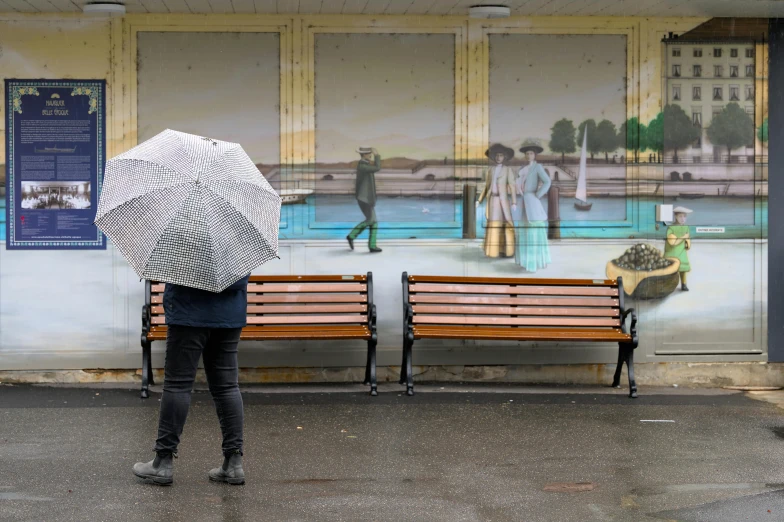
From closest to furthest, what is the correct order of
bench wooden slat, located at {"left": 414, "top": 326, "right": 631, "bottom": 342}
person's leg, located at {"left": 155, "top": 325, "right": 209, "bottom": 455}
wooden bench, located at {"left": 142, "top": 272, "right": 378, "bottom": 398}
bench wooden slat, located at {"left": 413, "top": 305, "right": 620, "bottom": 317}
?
person's leg, located at {"left": 155, "top": 325, "right": 209, "bottom": 455}, bench wooden slat, located at {"left": 414, "top": 326, "right": 631, "bottom": 342}, wooden bench, located at {"left": 142, "top": 272, "right": 378, "bottom": 398}, bench wooden slat, located at {"left": 413, "top": 305, "right": 620, "bottom": 317}

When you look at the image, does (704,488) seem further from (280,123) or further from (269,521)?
(280,123)

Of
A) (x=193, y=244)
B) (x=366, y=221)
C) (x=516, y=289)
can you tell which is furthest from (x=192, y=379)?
(x=516, y=289)

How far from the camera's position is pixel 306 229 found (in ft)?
29.1

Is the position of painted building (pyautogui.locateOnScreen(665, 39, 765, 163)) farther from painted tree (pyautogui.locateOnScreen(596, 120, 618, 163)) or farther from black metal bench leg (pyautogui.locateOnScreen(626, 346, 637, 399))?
black metal bench leg (pyautogui.locateOnScreen(626, 346, 637, 399))

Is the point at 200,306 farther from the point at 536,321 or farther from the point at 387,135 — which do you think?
the point at 536,321

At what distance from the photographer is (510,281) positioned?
8891 mm

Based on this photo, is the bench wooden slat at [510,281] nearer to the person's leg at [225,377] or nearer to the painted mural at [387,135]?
the painted mural at [387,135]

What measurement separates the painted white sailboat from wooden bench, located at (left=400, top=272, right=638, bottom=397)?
654 millimetres

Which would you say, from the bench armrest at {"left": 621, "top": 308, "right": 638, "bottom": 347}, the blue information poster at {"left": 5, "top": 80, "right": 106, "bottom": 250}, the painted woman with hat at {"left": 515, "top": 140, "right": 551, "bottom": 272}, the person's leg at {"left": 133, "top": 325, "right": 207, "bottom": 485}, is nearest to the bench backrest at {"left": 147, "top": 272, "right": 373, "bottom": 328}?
the painted woman with hat at {"left": 515, "top": 140, "right": 551, "bottom": 272}

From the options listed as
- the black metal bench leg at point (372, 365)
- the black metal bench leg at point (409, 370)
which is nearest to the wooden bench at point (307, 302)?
the black metal bench leg at point (372, 365)

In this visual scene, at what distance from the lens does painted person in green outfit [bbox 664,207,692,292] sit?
30.0 ft

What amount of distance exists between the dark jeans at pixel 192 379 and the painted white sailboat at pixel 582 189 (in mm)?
4359

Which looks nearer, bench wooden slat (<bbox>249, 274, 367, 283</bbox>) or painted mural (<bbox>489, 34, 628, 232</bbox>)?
bench wooden slat (<bbox>249, 274, 367, 283</bbox>)

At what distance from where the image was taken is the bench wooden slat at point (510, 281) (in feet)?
28.8
